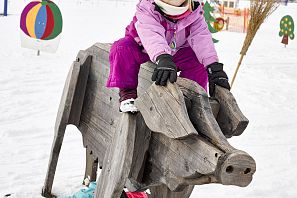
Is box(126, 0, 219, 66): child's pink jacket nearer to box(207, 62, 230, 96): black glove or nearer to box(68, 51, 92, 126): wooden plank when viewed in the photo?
box(207, 62, 230, 96): black glove

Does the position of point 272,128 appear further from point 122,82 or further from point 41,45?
point 41,45

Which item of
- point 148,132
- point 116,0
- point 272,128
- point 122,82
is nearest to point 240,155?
point 148,132

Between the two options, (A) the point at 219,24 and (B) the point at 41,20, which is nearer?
(B) the point at 41,20

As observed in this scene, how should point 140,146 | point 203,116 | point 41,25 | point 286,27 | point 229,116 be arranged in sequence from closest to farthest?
point 203,116
point 229,116
point 140,146
point 41,25
point 286,27

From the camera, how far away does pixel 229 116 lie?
1.51 meters

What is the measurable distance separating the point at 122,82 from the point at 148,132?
25cm

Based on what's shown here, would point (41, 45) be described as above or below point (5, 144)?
above

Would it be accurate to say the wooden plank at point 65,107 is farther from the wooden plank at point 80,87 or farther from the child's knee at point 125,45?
the child's knee at point 125,45

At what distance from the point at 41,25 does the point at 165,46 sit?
6025mm

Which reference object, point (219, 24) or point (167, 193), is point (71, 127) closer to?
point (167, 193)

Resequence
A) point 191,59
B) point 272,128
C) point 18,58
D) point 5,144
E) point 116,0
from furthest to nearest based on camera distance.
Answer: point 116,0, point 18,58, point 272,128, point 5,144, point 191,59

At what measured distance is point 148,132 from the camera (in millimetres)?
1729

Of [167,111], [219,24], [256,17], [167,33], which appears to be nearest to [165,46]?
[167,33]

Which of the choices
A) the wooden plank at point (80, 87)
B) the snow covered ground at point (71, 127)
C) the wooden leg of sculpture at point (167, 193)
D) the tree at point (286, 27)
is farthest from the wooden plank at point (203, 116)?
the tree at point (286, 27)
